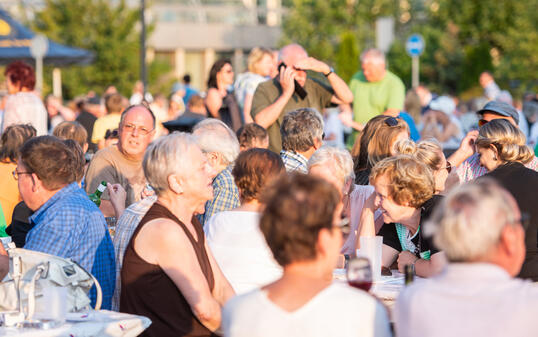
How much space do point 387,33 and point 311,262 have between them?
22929 mm

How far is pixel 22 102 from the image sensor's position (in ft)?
31.0

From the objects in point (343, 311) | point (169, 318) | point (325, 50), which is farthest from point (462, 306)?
point (325, 50)

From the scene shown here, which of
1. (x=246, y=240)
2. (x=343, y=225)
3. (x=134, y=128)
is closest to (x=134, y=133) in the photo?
(x=134, y=128)

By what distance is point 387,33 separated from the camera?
25156 mm

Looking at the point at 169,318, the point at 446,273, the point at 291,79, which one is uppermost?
the point at 291,79

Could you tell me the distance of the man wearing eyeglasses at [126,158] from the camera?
24.1 ft

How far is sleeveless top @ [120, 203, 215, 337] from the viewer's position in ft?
13.5

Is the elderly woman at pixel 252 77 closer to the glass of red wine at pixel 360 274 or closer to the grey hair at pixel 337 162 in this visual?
the grey hair at pixel 337 162

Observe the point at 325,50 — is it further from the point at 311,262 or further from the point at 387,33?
the point at 311,262

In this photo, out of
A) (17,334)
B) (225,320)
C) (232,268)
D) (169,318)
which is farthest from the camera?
(232,268)

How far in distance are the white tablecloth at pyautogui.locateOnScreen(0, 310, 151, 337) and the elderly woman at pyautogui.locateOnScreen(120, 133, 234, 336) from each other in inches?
8.6

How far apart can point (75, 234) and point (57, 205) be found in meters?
0.18

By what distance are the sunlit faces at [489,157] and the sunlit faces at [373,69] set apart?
4194 millimetres

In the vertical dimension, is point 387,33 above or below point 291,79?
above
